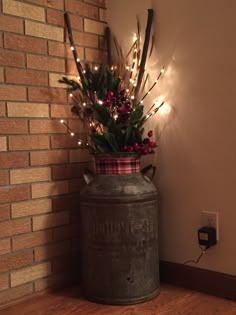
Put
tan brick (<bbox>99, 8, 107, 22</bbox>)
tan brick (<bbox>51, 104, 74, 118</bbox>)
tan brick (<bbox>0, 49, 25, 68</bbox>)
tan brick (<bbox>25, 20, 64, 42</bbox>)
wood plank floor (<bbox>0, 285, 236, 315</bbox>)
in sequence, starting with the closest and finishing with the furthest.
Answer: wood plank floor (<bbox>0, 285, 236, 315</bbox>) < tan brick (<bbox>0, 49, 25, 68</bbox>) < tan brick (<bbox>25, 20, 64, 42</bbox>) < tan brick (<bbox>51, 104, 74, 118</bbox>) < tan brick (<bbox>99, 8, 107, 22</bbox>)

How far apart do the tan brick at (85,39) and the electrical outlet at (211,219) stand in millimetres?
1083

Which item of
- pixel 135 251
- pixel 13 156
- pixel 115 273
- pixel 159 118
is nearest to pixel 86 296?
pixel 115 273

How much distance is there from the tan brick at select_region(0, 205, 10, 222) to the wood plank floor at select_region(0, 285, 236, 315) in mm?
406

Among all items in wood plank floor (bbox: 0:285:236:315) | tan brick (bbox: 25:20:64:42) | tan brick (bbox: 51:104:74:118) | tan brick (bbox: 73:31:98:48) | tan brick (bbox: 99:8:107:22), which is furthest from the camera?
tan brick (bbox: 99:8:107:22)

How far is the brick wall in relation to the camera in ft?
5.99

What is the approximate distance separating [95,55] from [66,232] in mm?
979

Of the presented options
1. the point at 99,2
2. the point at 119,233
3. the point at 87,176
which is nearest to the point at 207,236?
the point at 119,233

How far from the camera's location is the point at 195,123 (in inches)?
A: 74.2

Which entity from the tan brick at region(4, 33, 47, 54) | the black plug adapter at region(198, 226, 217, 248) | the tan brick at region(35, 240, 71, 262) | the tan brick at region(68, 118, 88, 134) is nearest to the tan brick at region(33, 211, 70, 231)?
the tan brick at region(35, 240, 71, 262)

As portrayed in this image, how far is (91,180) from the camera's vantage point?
1.90m

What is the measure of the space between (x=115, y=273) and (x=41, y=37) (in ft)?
3.87

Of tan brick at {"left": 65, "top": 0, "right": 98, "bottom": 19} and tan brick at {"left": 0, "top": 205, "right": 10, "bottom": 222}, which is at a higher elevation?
tan brick at {"left": 65, "top": 0, "right": 98, "bottom": 19}

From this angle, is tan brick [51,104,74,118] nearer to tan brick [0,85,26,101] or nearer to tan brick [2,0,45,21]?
tan brick [0,85,26,101]

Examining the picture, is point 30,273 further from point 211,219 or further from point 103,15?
point 103,15
